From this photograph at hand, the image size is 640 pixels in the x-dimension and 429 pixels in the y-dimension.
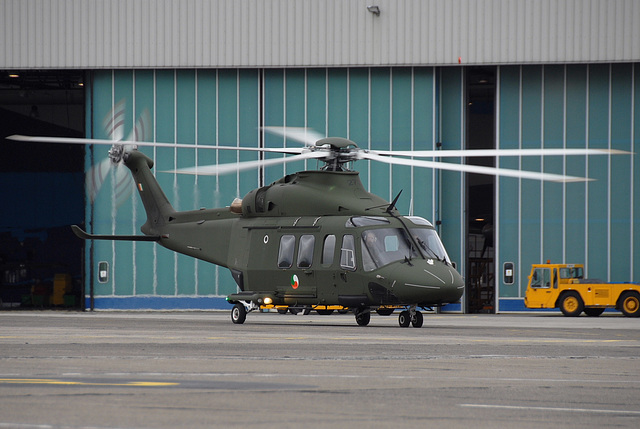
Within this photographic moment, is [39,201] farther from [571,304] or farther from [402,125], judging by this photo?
[571,304]

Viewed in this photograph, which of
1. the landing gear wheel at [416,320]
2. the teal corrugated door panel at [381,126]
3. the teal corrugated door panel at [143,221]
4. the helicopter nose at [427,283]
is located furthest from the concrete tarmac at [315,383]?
the teal corrugated door panel at [143,221]

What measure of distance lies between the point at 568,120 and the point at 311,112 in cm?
955

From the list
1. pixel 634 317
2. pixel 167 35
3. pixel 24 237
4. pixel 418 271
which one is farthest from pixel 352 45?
pixel 24 237

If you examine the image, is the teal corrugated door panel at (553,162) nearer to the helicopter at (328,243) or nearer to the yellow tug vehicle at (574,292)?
the yellow tug vehicle at (574,292)

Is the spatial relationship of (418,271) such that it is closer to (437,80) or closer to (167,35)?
(437,80)

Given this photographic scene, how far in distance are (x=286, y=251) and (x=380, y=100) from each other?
14.4 m

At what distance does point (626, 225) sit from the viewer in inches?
1346

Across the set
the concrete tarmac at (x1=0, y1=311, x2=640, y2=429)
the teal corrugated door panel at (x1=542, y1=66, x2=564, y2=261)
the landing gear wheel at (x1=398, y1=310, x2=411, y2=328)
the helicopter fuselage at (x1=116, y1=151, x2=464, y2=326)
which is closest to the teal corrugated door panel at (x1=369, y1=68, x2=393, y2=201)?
the teal corrugated door panel at (x1=542, y1=66, x2=564, y2=261)

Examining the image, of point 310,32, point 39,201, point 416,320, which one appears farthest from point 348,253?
point 39,201

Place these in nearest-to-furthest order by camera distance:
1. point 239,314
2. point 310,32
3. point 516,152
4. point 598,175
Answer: point 516,152
point 239,314
point 598,175
point 310,32

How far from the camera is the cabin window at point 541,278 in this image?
3288 centimetres

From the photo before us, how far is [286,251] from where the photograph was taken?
878 inches

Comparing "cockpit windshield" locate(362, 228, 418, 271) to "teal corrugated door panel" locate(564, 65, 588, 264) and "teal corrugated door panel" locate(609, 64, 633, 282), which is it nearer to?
"teal corrugated door panel" locate(564, 65, 588, 264)

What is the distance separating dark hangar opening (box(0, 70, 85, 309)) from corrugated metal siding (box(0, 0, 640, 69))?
1192 cm
